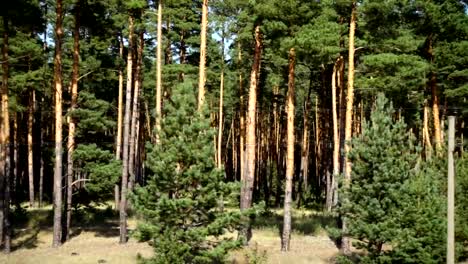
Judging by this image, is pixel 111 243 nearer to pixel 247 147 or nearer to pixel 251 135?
pixel 247 147

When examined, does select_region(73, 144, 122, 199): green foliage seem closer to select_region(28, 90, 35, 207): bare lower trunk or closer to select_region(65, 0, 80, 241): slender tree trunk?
select_region(65, 0, 80, 241): slender tree trunk

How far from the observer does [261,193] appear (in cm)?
4481

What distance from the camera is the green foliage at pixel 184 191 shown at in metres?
13.0

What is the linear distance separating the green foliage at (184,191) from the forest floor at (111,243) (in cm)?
424

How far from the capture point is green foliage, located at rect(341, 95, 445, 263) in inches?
560

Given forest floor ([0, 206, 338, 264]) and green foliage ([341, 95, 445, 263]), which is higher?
green foliage ([341, 95, 445, 263])

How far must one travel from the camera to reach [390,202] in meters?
14.4

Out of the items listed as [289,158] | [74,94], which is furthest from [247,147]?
[74,94]

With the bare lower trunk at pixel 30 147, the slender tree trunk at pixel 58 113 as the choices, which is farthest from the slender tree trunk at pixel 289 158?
the bare lower trunk at pixel 30 147

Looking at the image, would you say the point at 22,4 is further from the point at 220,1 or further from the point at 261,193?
the point at 261,193

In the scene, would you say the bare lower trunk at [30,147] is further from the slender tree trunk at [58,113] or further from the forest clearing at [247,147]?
the slender tree trunk at [58,113]

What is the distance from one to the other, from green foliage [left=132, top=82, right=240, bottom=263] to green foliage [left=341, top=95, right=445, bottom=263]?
3938 mm

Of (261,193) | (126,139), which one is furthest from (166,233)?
(261,193)

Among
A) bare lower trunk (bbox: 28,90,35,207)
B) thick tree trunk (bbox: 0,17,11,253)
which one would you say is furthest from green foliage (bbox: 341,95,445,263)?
bare lower trunk (bbox: 28,90,35,207)
